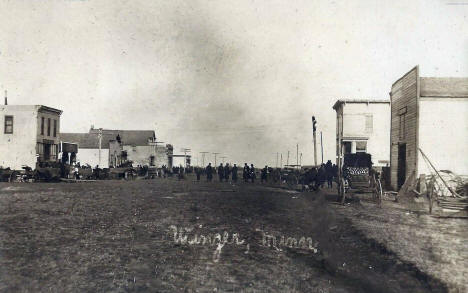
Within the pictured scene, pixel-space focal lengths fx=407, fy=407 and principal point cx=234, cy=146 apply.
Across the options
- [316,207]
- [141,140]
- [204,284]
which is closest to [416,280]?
[204,284]

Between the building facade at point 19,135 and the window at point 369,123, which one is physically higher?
the window at point 369,123

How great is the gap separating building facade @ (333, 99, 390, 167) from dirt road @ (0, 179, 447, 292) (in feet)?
110

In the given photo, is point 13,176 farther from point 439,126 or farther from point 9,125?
point 439,126

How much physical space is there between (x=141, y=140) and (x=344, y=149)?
46448 millimetres

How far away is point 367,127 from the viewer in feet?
144

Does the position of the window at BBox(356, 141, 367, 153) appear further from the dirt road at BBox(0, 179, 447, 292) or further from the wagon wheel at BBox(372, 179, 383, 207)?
the dirt road at BBox(0, 179, 447, 292)

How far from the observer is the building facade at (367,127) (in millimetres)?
43781

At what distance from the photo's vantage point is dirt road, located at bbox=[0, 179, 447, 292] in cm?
584

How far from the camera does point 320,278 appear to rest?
244 inches

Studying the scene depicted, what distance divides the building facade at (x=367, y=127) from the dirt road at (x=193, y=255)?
33.7 meters

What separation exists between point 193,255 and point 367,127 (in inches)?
1561

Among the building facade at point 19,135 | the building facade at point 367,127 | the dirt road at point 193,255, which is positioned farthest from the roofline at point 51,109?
the building facade at point 367,127

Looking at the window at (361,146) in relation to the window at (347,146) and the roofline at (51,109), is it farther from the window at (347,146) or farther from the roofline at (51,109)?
the roofline at (51,109)

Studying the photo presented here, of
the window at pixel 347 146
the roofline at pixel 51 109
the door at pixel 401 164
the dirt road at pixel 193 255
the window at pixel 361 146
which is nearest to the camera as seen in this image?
the dirt road at pixel 193 255
